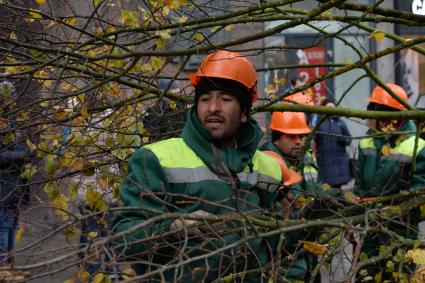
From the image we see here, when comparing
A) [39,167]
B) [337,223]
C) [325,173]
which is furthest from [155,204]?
[325,173]

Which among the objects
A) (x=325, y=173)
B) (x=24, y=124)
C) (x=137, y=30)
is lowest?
(x=325, y=173)

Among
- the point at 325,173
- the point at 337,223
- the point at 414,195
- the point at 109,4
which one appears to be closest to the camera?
the point at 337,223

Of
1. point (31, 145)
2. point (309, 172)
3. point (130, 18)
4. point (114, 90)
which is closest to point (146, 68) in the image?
point (114, 90)

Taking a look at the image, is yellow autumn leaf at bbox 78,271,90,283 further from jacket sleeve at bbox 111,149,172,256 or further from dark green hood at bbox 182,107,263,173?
dark green hood at bbox 182,107,263,173

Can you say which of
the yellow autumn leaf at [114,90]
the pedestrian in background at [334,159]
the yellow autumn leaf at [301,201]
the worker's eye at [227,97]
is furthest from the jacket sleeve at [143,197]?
the pedestrian in background at [334,159]

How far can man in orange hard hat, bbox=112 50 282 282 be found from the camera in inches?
157

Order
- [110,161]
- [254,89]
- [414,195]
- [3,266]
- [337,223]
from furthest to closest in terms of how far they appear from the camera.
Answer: [110,161]
[414,195]
[254,89]
[337,223]
[3,266]

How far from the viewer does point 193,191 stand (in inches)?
173

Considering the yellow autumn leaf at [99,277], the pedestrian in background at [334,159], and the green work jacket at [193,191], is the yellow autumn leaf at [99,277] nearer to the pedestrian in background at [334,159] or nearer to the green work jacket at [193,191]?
the green work jacket at [193,191]

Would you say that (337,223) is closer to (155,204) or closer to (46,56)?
(155,204)

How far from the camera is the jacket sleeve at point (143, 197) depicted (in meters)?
4.09

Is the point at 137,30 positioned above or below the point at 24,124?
above

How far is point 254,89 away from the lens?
4938 mm

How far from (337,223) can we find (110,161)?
1975mm
